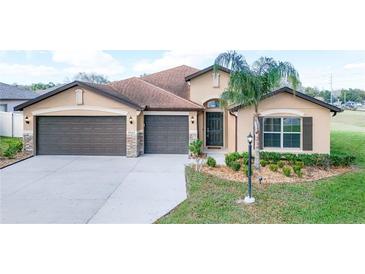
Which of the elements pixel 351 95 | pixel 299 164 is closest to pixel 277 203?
pixel 299 164

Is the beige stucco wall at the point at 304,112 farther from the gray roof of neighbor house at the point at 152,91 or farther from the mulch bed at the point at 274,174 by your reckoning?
the gray roof of neighbor house at the point at 152,91

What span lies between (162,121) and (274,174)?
669cm

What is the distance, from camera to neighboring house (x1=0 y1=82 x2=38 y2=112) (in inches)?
928

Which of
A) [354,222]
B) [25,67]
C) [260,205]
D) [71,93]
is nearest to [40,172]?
[71,93]

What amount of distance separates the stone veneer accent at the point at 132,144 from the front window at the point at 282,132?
5986 mm

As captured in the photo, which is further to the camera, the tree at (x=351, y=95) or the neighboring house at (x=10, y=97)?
the tree at (x=351, y=95)

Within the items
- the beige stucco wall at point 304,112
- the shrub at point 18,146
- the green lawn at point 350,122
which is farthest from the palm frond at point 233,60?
the green lawn at point 350,122

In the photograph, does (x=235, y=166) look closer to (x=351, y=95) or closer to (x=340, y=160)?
(x=340, y=160)

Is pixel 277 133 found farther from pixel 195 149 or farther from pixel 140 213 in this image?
pixel 140 213

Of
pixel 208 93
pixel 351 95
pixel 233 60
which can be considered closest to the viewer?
pixel 233 60

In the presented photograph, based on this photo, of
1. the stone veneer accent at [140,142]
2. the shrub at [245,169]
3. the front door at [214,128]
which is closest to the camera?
the shrub at [245,169]

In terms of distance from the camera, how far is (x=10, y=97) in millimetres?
24172

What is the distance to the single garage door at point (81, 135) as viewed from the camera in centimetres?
1427

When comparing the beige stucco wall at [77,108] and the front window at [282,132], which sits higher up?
the beige stucco wall at [77,108]
